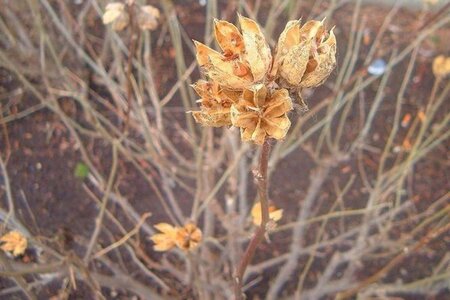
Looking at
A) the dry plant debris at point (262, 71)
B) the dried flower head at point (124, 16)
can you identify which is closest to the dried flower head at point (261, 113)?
the dry plant debris at point (262, 71)

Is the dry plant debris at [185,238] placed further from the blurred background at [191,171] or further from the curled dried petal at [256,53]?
A: the curled dried petal at [256,53]

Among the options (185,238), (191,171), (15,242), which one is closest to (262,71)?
(185,238)

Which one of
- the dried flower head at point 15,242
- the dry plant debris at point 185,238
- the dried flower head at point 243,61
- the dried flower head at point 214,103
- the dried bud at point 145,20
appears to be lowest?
the dried flower head at point 15,242

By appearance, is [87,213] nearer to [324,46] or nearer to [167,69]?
[167,69]

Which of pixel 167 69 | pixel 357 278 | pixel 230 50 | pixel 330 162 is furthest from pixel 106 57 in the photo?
pixel 230 50

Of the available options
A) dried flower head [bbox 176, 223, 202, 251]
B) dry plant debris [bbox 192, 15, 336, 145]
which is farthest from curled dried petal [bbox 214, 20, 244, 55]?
dried flower head [bbox 176, 223, 202, 251]

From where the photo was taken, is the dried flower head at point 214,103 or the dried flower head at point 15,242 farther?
the dried flower head at point 15,242

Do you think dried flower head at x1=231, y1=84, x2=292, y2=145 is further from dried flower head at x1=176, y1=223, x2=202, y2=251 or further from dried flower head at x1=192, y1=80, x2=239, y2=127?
dried flower head at x1=176, y1=223, x2=202, y2=251

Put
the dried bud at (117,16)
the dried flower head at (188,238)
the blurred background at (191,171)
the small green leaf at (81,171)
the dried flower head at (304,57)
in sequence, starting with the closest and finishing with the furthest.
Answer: the dried flower head at (304,57), the dried flower head at (188,238), the dried bud at (117,16), the blurred background at (191,171), the small green leaf at (81,171)

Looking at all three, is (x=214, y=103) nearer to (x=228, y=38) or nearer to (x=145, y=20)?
(x=228, y=38)
